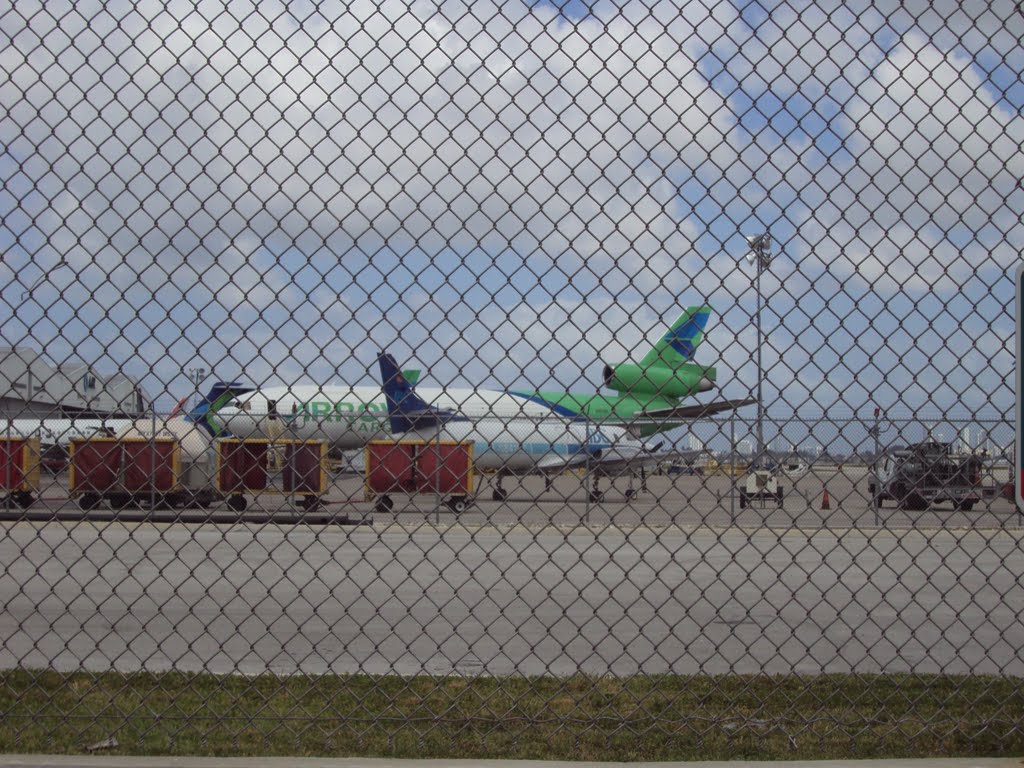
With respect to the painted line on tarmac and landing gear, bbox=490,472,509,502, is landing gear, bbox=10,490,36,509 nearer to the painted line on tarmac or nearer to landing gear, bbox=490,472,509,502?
the painted line on tarmac

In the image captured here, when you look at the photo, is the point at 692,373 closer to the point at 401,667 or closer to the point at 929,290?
the point at 929,290

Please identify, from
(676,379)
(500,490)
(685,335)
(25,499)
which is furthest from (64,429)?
(676,379)

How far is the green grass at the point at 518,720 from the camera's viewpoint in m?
3.93

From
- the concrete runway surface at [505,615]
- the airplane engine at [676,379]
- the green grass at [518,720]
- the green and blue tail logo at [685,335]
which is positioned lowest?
the concrete runway surface at [505,615]

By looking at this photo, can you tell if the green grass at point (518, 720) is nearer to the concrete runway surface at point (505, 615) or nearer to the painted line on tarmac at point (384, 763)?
the concrete runway surface at point (505, 615)

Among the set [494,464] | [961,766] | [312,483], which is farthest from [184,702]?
[494,464]

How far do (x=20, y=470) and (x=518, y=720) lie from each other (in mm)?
7126

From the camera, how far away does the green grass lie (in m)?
3.93

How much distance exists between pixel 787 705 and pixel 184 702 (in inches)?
111

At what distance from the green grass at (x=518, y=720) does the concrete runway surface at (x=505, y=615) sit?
0.22 metres

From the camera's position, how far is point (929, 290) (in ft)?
11.6

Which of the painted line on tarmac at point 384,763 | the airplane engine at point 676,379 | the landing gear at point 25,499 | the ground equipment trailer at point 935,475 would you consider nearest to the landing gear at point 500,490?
the ground equipment trailer at point 935,475

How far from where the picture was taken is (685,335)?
499 centimetres

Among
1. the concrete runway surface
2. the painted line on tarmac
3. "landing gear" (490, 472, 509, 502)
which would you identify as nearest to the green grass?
the concrete runway surface
